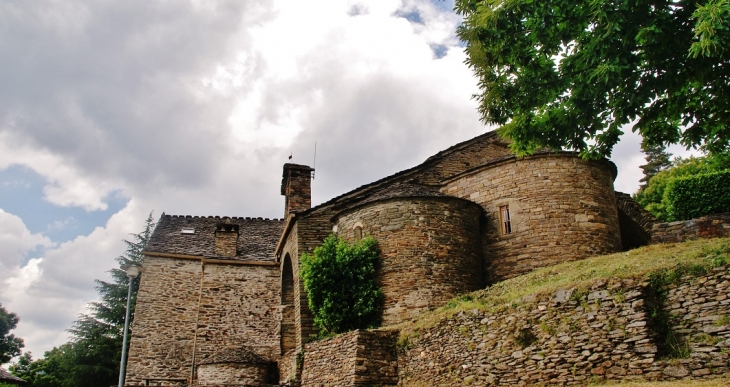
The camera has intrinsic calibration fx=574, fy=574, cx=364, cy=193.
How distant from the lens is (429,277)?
54.6 ft

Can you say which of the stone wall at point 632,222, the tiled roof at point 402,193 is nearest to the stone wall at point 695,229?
the stone wall at point 632,222

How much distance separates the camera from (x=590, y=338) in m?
10.4

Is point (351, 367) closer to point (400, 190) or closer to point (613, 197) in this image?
point (400, 190)

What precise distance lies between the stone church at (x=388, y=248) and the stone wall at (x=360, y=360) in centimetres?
174

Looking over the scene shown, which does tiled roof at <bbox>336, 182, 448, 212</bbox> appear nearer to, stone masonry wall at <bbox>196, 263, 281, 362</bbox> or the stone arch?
the stone arch

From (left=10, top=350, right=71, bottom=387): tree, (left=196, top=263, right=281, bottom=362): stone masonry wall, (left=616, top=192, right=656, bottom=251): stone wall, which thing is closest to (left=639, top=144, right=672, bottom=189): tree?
(left=616, top=192, right=656, bottom=251): stone wall

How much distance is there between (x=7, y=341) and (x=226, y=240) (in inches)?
1132

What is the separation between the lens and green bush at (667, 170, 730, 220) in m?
18.4

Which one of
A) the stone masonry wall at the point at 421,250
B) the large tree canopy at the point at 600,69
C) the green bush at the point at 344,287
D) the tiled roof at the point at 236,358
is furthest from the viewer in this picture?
the tiled roof at the point at 236,358

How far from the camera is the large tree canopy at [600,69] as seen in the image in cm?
882

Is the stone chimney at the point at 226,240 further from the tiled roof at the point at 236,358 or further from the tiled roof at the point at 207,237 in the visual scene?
the tiled roof at the point at 236,358

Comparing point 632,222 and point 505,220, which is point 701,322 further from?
point 632,222

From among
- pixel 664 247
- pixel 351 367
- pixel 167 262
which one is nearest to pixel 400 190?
pixel 351 367

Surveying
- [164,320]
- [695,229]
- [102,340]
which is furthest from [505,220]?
[102,340]
